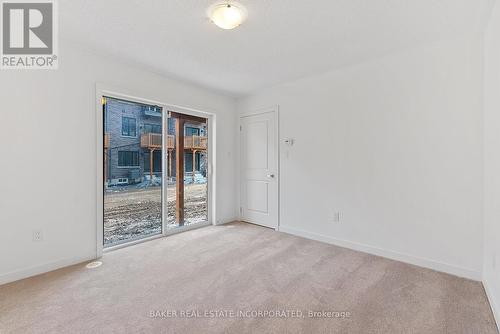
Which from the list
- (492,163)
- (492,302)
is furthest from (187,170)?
(492,302)

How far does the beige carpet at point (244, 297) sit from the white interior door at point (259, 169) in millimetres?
1293

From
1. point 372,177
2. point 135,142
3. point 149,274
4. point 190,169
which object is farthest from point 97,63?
point 372,177

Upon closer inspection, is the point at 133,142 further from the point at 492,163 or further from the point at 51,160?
the point at 492,163

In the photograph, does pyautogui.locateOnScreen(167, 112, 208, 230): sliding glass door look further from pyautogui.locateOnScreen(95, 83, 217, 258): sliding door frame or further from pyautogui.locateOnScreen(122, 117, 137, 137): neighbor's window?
pyautogui.locateOnScreen(122, 117, 137, 137): neighbor's window

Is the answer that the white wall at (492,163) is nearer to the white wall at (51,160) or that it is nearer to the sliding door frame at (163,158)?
the sliding door frame at (163,158)

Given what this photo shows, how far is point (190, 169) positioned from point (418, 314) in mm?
3545

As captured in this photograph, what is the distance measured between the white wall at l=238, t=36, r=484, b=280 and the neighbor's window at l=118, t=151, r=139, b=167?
2431 millimetres

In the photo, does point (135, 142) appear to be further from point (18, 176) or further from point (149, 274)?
point (149, 274)

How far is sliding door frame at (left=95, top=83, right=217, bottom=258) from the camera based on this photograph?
114 inches

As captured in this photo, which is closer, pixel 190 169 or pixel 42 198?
pixel 42 198

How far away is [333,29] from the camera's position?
2.29m

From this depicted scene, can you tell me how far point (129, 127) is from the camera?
3445 millimetres

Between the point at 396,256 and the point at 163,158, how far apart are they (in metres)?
3.49

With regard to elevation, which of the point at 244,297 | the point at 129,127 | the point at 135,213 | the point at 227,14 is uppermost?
the point at 227,14
